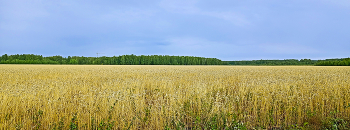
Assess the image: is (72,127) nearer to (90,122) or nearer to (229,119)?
(90,122)

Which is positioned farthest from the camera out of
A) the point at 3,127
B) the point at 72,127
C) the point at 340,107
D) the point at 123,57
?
the point at 123,57

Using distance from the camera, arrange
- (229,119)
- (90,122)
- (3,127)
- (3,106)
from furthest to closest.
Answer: (3,106) < (229,119) < (90,122) < (3,127)

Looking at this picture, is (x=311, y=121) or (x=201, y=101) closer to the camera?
(x=311, y=121)

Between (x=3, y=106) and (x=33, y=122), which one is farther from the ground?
(x=3, y=106)

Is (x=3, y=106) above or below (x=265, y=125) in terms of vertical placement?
above

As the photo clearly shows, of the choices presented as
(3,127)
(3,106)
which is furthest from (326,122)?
(3,106)

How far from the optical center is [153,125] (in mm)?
4359

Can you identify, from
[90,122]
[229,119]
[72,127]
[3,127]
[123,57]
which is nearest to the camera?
[72,127]

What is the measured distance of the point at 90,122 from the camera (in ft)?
14.3

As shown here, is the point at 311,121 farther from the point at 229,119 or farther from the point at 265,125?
the point at 229,119

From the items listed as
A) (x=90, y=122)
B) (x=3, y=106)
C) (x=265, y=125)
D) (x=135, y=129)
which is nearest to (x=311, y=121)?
(x=265, y=125)

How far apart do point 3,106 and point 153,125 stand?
4.29 m

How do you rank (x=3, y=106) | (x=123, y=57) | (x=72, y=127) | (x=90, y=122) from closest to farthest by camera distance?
(x=72, y=127) → (x=90, y=122) → (x=3, y=106) → (x=123, y=57)

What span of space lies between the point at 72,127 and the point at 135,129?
1.32 metres
